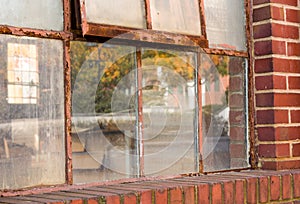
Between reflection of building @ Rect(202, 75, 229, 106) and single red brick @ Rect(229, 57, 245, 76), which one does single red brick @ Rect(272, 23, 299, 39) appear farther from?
reflection of building @ Rect(202, 75, 229, 106)

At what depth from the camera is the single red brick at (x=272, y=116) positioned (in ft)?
9.25

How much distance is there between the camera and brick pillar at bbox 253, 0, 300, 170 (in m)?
2.83

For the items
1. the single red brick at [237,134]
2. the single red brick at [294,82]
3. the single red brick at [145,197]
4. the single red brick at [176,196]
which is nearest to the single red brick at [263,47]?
the single red brick at [294,82]

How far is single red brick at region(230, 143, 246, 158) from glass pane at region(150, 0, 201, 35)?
2.23 ft

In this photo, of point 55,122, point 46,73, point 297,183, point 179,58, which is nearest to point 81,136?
point 55,122

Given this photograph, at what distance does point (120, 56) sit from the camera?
2496 millimetres

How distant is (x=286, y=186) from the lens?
2711 millimetres

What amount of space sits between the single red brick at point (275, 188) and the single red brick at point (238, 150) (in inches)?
11.3

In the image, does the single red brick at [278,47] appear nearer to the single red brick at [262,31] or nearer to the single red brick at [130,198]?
the single red brick at [262,31]

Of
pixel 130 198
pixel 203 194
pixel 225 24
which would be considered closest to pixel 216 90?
pixel 225 24

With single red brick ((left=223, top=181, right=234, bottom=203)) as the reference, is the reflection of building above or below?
above

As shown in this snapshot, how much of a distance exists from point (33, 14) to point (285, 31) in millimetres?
1414

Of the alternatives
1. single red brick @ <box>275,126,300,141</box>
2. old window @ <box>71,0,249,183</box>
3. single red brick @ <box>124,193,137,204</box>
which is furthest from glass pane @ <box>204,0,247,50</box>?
single red brick @ <box>124,193,137,204</box>

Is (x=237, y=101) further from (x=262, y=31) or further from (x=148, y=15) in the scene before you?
(x=148, y=15)
